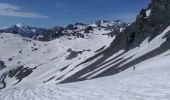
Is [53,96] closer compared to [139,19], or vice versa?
[53,96]

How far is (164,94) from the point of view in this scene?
48.9ft

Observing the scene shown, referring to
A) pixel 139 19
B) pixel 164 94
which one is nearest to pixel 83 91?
pixel 164 94

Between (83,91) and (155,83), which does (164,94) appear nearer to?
Answer: (155,83)

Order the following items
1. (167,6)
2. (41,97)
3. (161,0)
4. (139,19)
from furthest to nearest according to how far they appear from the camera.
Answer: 1. (139,19)
2. (161,0)
3. (167,6)
4. (41,97)

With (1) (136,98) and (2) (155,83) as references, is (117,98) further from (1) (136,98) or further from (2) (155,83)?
(2) (155,83)

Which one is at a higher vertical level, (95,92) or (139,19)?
(139,19)

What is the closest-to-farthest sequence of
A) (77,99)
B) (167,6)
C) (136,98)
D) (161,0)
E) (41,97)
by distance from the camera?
(136,98), (77,99), (41,97), (167,6), (161,0)

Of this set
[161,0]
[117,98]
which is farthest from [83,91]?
[161,0]

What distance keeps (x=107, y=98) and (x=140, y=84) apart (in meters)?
3.56

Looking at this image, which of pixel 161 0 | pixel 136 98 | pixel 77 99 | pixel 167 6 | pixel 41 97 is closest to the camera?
pixel 136 98

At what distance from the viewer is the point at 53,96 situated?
17.5m

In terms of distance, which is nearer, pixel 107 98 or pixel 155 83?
pixel 107 98

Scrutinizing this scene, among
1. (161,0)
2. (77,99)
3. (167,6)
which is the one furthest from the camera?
(161,0)

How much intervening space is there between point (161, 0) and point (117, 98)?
85.8 m
